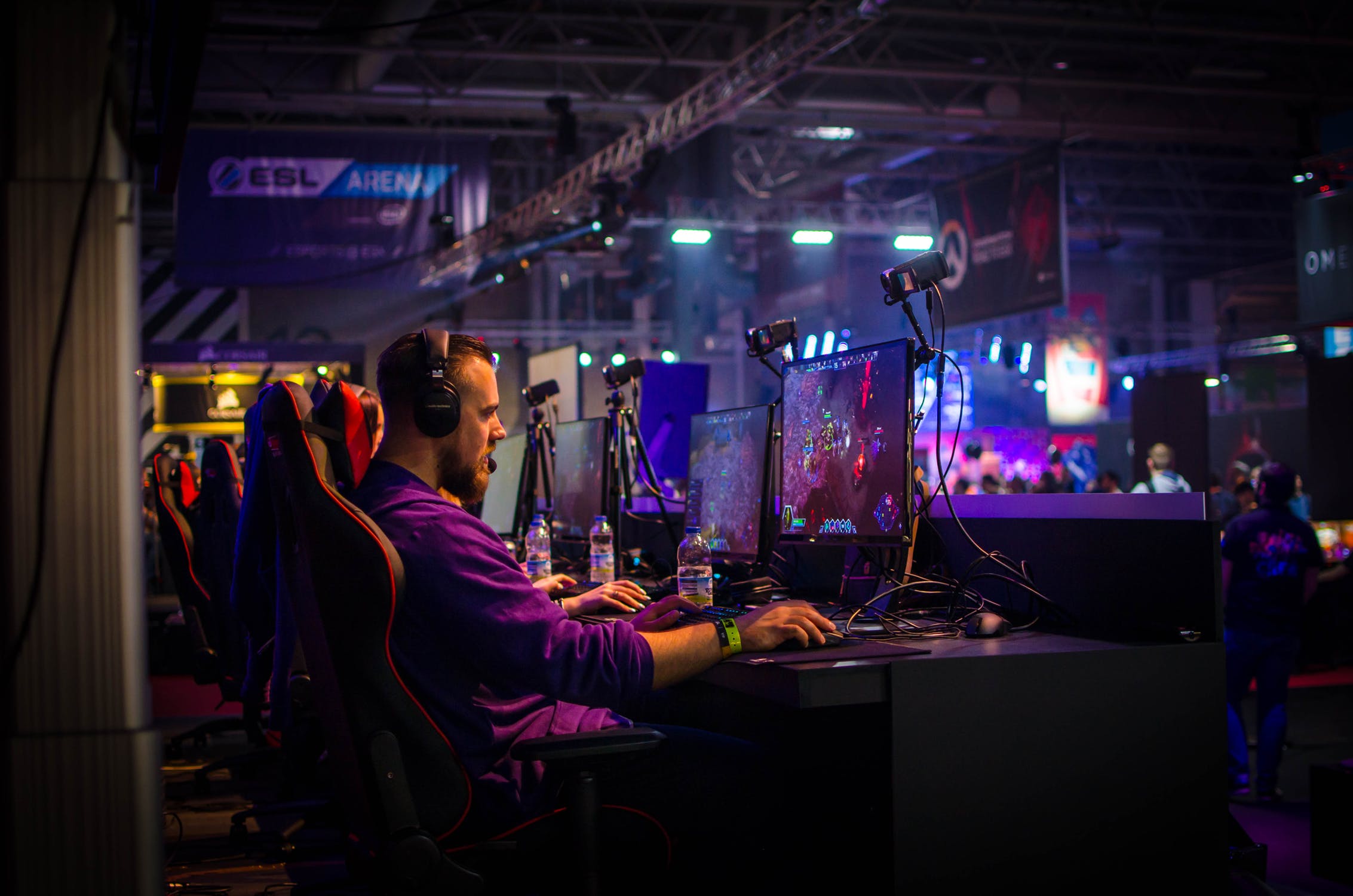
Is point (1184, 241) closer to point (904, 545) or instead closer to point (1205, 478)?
point (1205, 478)

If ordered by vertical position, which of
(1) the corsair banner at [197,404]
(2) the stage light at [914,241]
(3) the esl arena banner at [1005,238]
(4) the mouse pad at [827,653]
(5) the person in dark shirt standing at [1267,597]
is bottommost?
(5) the person in dark shirt standing at [1267,597]

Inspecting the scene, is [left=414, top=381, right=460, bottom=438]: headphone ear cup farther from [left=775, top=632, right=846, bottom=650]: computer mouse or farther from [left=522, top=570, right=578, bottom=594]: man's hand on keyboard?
[left=522, top=570, right=578, bottom=594]: man's hand on keyboard

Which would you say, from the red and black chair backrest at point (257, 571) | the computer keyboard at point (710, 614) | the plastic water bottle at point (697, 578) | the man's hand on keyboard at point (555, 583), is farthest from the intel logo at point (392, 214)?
the computer keyboard at point (710, 614)

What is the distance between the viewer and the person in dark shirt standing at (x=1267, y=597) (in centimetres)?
469

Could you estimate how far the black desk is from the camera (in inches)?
71.1

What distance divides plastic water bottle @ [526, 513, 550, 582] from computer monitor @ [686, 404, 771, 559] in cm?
64

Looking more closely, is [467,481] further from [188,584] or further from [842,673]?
[188,584]

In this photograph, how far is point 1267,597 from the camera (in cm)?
Result: 473

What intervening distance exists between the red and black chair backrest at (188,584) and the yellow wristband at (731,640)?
3.12m

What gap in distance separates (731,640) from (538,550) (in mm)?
2339

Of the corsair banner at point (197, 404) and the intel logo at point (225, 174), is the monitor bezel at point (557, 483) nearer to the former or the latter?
the intel logo at point (225, 174)

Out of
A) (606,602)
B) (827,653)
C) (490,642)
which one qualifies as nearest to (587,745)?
(490,642)

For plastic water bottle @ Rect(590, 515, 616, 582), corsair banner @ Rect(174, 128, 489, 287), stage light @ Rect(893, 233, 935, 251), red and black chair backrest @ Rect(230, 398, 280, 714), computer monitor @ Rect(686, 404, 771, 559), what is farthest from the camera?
stage light @ Rect(893, 233, 935, 251)

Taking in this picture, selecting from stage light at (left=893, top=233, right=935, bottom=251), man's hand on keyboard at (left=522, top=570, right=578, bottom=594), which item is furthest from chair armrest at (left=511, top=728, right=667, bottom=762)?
stage light at (left=893, top=233, right=935, bottom=251)
